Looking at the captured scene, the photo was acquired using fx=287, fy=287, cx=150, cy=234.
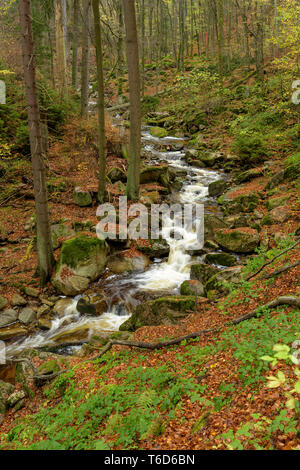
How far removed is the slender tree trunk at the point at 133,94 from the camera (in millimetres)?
9688

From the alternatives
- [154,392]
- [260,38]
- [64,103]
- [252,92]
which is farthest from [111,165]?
[260,38]

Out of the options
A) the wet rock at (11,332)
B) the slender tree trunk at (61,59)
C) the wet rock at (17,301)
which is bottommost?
the wet rock at (11,332)

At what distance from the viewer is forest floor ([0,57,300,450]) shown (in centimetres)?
305

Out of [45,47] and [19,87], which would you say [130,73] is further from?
[45,47]

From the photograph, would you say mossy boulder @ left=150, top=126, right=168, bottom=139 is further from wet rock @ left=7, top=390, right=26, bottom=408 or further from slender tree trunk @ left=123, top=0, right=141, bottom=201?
wet rock @ left=7, top=390, right=26, bottom=408

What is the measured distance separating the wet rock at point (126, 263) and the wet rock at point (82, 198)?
10.3ft

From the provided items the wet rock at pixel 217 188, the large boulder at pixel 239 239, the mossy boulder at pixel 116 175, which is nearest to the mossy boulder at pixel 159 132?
the wet rock at pixel 217 188

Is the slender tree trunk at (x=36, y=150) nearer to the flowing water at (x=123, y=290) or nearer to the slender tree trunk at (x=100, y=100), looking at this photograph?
the flowing water at (x=123, y=290)

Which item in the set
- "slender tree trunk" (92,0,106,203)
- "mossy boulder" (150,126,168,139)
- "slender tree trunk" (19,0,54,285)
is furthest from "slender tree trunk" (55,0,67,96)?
"mossy boulder" (150,126,168,139)

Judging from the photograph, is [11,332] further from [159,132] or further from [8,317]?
[159,132]

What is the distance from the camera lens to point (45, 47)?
1733 centimetres

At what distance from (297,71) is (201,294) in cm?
1396

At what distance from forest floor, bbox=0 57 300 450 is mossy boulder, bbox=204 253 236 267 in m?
2.19

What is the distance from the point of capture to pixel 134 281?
9531 mm
